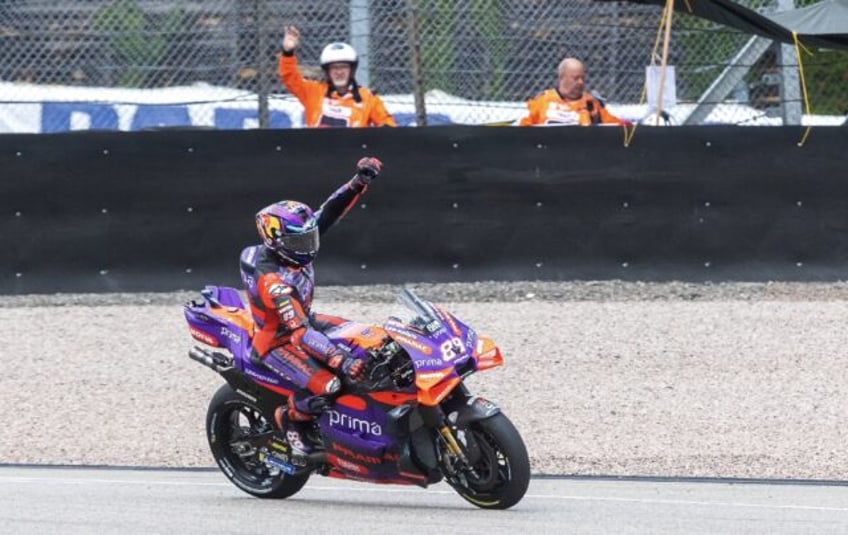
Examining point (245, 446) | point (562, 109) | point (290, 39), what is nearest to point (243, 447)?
point (245, 446)

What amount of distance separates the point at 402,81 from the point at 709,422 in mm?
3851

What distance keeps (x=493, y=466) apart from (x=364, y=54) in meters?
5.54

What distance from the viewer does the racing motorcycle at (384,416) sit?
738 cm

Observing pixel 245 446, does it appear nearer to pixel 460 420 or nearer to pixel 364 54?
pixel 460 420

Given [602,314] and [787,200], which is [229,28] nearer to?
[602,314]

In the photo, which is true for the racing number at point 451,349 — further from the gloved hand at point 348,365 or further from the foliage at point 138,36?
the foliage at point 138,36

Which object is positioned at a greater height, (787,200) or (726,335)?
(787,200)

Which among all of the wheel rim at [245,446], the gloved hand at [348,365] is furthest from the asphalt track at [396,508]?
the gloved hand at [348,365]

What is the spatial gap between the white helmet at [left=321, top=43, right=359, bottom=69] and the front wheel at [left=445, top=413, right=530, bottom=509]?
17.0 feet

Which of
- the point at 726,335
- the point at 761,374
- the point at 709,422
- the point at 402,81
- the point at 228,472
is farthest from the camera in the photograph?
the point at 402,81

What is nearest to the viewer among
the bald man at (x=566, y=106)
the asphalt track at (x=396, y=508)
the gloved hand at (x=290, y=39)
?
the asphalt track at (x=396, y=508)

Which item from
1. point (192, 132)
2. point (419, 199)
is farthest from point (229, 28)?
point (419, 199)

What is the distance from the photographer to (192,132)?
480 inches

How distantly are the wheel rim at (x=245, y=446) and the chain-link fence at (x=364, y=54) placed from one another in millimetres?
4251
